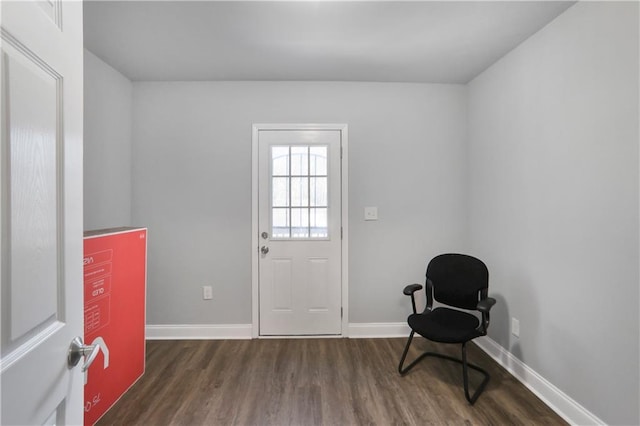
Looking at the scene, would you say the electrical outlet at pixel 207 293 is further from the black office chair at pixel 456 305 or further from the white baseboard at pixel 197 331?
the black office chair at pixel 456 305

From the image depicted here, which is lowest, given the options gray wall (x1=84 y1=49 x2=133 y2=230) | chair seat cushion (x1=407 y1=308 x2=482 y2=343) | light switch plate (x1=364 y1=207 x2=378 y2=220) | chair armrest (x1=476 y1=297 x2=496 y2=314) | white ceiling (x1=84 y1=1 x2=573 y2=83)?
chair seat cushion (x1=407 y1=308 x2=482 y2=343)

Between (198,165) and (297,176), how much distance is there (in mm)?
981

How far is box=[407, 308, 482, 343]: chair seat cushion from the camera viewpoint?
199 cm

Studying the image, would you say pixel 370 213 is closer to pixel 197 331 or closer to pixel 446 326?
pixel 446 326

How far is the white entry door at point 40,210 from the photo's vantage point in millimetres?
555

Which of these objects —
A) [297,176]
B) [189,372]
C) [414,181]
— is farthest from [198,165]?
[414,181]

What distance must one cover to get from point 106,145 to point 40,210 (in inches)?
92.0

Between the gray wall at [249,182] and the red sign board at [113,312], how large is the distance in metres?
0.75

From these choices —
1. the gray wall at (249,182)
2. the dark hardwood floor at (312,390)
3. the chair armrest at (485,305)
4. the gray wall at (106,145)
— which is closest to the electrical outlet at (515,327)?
the dark hardwood floor at (312,390)

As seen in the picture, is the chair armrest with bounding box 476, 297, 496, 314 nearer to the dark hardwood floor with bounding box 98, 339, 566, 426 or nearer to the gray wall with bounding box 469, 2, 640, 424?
the gray wall with bounding box 469, 2, 640, 424

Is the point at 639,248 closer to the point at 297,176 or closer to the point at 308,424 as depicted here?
the point at 308,424

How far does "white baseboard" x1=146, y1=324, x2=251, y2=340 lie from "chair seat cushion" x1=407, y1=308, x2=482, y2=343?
1.66 metres

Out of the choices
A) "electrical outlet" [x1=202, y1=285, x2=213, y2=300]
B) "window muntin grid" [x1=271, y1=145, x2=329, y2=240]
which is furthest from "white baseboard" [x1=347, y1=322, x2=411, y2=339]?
"electrical outlet" [x1=202, y1=285, x2=213, y2=300]

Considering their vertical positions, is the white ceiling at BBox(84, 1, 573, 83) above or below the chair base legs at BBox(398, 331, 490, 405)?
above
